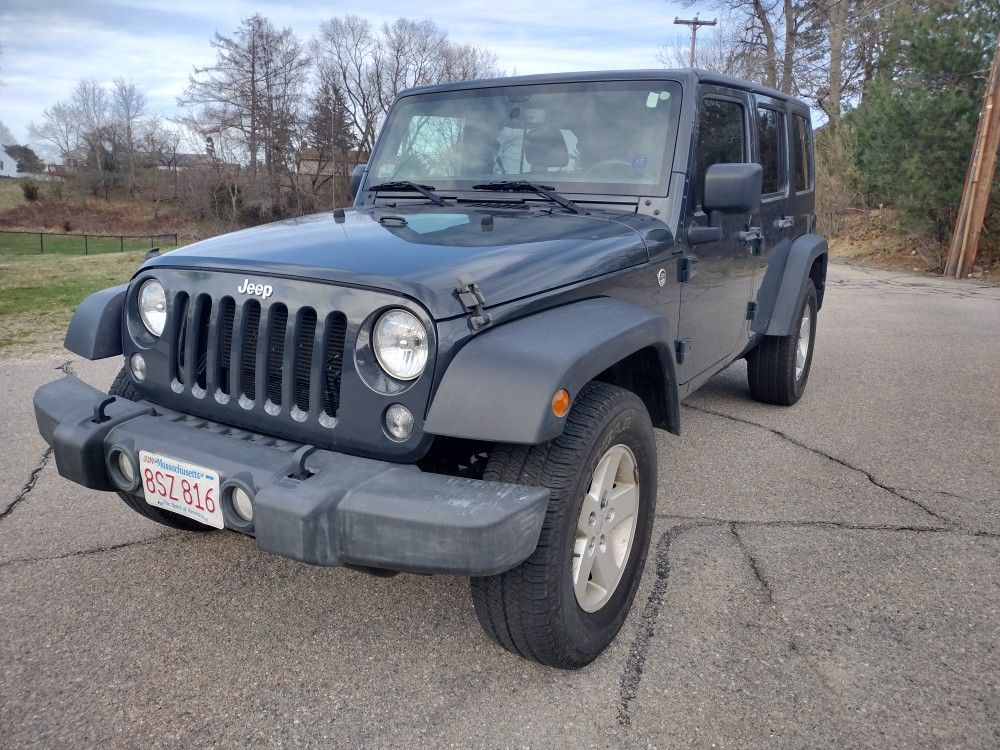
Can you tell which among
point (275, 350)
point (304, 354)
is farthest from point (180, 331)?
point (304, 354)

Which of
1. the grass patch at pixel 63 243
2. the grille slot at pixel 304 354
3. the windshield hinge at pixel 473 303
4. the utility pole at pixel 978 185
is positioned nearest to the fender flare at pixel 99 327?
the grille slot at pixel 304 354

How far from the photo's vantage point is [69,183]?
162 feet

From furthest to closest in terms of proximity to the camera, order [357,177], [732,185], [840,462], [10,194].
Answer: [10,194]
[840,462]
[357,177]
[732,185]

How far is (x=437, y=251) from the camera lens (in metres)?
2.51

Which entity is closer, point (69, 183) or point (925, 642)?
point (925, 642)

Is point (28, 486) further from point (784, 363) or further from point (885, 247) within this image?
point (885, 247)

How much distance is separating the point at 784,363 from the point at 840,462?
88cm

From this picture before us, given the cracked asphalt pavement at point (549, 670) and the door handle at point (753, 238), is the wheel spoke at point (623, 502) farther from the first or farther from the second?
the door handle at point (753, 238)

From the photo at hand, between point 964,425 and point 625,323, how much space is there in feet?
12.2

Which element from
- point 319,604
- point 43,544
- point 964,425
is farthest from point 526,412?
point 964,425

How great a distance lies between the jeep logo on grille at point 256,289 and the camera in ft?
7.93

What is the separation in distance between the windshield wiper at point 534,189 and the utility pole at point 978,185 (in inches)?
501

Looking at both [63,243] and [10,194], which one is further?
[10,194]

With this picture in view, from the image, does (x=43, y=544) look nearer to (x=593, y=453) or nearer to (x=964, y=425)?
(x=593, y=453)
